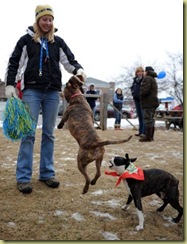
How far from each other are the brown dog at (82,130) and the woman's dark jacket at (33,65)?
59 cm

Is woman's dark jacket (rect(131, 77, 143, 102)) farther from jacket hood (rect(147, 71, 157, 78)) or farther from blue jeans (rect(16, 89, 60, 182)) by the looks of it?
blue jeans (rect(16, 89, 60, 182))

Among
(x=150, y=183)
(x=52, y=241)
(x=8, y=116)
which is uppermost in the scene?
(x=8, y=116)

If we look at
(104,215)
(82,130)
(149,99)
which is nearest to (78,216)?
(104,215)

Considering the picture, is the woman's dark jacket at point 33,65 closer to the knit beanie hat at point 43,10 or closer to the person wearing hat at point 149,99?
the knit beanie hat at point 43,10

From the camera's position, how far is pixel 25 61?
3844mm

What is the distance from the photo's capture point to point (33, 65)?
12.5ft

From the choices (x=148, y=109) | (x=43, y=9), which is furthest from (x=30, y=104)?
(x=148, y=109)

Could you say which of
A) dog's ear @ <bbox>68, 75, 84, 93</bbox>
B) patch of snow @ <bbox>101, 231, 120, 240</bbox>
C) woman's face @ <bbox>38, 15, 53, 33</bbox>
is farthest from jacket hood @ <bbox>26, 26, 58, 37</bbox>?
patch of snow @ <bbox>101, 231, 120, 240</bbox>

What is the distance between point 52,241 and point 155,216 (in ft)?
3.92

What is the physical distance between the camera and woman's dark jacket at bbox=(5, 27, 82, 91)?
3.79 metres

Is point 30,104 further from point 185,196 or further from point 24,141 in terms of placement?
point 185,196

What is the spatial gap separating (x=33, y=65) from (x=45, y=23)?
1.72 ft

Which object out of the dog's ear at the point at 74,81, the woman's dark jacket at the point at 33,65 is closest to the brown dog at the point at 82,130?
the dog's ear at the point at 74,81

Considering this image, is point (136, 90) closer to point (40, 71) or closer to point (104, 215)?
point (40, 71)
